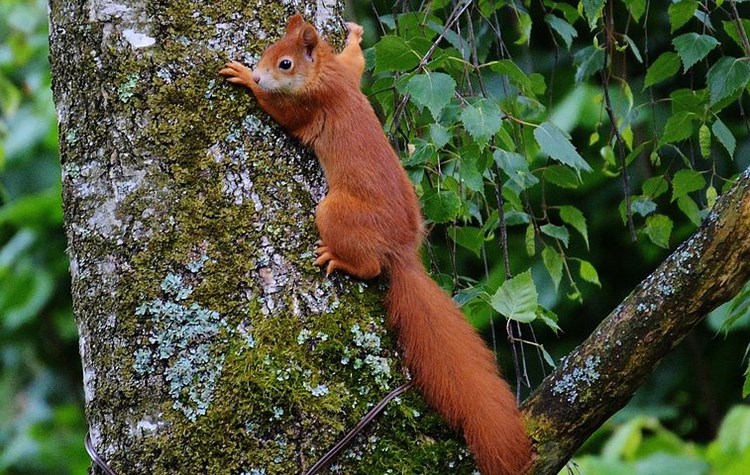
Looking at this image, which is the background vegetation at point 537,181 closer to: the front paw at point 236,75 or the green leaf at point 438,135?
the green leaf at point 438,135

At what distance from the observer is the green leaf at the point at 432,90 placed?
194 centimetres

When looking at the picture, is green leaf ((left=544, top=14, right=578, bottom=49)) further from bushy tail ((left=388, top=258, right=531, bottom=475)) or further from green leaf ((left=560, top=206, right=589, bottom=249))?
bushy tail ((left=388, top=258, right=531, bottom=475))

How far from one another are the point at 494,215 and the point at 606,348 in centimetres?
71

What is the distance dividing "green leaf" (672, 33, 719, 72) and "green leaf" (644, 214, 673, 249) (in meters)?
0.45

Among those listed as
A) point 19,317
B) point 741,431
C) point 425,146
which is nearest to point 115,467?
point 425,146

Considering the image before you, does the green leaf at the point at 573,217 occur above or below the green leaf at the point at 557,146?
below

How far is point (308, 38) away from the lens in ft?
6.96

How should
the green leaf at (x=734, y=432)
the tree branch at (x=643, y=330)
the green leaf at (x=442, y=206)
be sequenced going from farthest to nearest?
the green leaf at (x=734, y=432), the green leaf at (x=442, y=206), the tree branch at (x=643, y=330)

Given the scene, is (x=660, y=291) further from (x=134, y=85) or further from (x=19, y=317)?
(x=19, y=317)

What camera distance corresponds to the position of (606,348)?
179 centimetres

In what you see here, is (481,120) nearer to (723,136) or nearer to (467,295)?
(467,295)

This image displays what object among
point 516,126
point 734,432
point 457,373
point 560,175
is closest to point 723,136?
point 560,175

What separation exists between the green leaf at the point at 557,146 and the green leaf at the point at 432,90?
0.25 metres

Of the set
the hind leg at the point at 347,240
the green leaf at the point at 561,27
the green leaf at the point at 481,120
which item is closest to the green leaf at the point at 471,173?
the green leaf at the point at 481,120
